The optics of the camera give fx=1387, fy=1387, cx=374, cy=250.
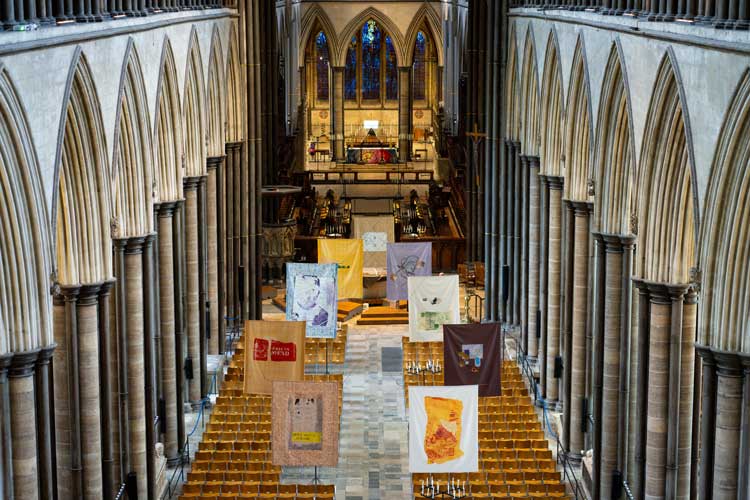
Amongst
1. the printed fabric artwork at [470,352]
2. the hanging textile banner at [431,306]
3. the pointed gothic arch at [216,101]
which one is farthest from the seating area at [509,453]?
the pointed gothic arch at [216,101]

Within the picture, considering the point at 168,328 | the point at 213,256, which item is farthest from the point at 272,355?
the point at 213,256

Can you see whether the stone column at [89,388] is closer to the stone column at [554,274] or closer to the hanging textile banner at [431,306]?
the hanging textile banner at [431,306]

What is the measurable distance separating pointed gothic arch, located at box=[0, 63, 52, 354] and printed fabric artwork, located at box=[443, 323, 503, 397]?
Result: 35.7ft

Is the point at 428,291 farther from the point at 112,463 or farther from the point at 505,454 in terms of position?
the point at 112,463

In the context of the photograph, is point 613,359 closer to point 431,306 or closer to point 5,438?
point 431,306

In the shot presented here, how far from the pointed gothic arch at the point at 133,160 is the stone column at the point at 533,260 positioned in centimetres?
1425

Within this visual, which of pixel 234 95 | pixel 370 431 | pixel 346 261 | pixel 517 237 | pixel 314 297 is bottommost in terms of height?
pixel 370 431

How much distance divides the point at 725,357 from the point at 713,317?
65cm

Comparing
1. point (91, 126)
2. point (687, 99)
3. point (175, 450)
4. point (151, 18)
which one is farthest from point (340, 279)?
point (687, 99)

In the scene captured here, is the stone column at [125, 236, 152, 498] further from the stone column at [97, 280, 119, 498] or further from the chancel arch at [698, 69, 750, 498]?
the chancel arch at [698, 69, 750, 498]

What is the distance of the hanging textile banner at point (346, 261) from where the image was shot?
38594 mm

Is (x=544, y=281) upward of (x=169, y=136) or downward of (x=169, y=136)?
downward

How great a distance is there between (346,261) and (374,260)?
444cm

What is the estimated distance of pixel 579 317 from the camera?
3222cm
